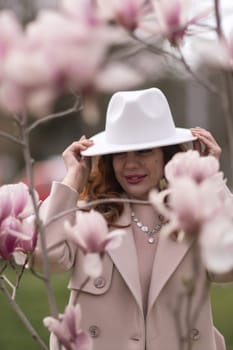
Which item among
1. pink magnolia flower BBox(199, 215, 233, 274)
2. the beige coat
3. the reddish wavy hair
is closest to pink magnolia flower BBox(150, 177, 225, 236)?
pink magnolia flower BBox(199, 215, 233, 274)

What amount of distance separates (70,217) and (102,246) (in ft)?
2.68

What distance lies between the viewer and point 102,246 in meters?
1.68

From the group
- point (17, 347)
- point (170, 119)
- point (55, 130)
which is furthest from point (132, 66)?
point (55, 130)

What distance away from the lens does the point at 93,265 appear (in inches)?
64.7

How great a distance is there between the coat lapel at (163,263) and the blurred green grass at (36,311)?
9.92ft

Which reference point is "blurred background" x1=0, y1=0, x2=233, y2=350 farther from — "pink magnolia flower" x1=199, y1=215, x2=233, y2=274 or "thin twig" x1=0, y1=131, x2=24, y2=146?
"pink magnolia flower" x1=199, y1=215, x2=233, y2=274

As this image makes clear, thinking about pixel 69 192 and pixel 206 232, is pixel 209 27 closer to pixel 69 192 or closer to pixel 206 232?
pixel 206 232

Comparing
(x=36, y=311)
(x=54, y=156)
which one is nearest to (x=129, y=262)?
(x=36, y=311)

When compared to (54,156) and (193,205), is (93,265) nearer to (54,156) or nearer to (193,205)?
(193,205)

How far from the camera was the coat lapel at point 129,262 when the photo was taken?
2607mm

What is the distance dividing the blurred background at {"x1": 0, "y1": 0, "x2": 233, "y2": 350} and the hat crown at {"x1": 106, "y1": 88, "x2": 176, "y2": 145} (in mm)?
79

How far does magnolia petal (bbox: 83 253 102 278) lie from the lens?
1.63m

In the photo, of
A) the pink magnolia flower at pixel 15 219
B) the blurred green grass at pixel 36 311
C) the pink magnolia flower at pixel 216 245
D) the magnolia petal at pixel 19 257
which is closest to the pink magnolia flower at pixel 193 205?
the pink magnolia flower at pixel 216 245

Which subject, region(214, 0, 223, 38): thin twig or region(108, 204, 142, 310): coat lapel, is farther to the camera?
region(108, 204, 142, 310): coat lapel
